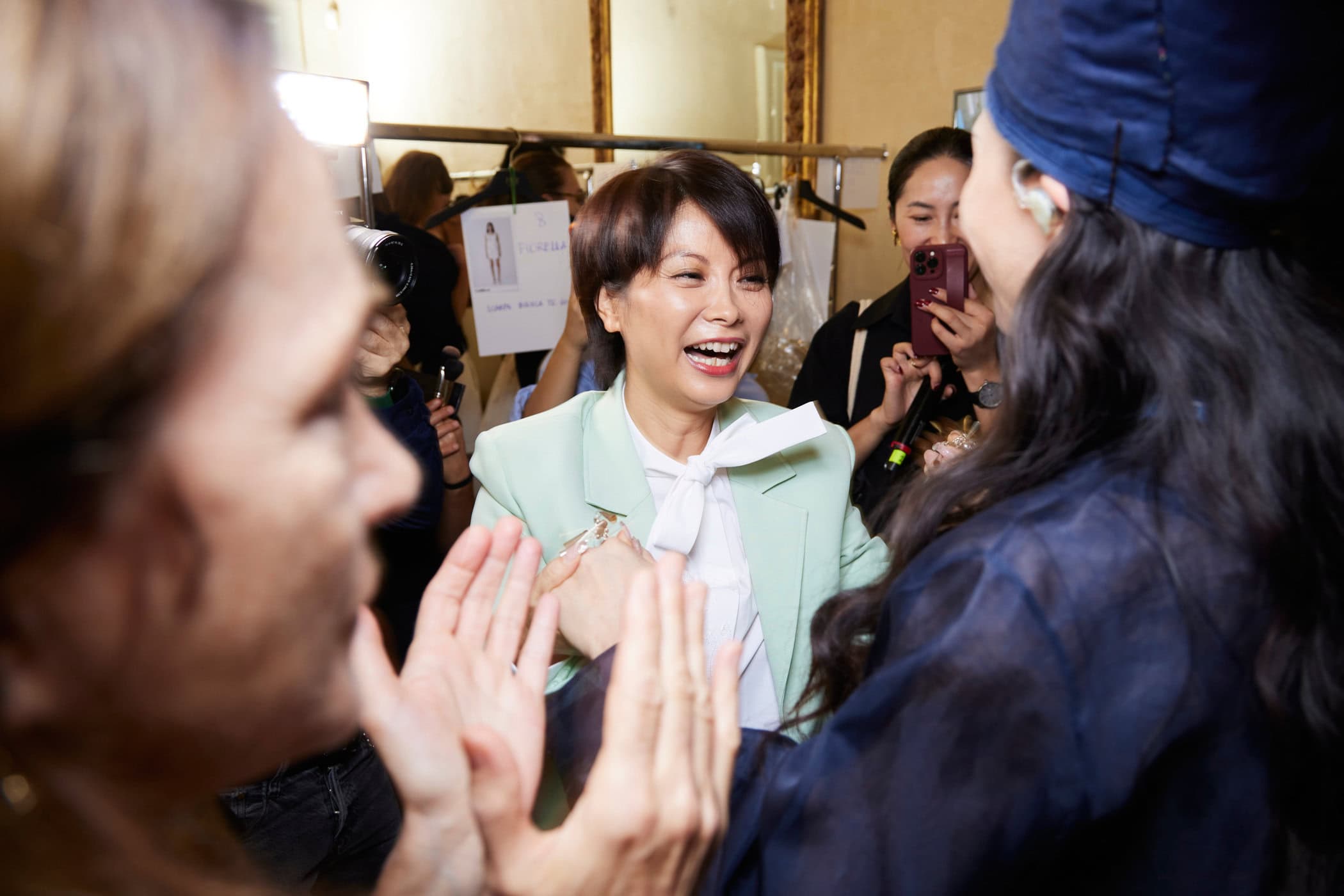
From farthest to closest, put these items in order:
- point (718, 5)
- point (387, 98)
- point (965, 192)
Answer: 1. point (387, 98)
2. point (718, 5)
3. point (965, 192)

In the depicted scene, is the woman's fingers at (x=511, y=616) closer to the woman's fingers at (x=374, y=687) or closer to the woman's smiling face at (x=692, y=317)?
the woman's fingers at (x=374, y=687)

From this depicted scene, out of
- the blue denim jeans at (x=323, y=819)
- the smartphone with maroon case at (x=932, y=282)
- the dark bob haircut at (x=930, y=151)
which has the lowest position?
the blue denim jeans at (x=323, y=819)

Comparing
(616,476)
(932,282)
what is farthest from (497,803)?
(932,282)

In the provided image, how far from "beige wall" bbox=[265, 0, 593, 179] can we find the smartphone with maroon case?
192 centimetres

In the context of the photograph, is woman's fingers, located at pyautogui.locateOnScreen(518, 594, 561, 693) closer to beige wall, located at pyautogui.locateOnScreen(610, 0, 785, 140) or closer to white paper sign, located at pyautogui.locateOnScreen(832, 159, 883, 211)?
white paper sign, located at pyautogui.locateOnScreen(832, 159, 883, 211)

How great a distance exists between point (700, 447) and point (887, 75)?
2313 millimetres

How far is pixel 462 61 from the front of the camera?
366 centimetres

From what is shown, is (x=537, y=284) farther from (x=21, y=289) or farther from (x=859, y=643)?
(x=21, y=289)

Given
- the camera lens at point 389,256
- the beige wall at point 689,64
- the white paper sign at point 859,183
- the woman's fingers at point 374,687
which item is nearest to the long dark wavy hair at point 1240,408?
the woman's fingers at point 374,687

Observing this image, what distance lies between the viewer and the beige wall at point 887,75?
297 cm

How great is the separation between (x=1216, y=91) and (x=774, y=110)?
294 centimetres

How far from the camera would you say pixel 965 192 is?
78 cm

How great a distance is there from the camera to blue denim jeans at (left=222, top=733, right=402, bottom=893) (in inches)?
47.0

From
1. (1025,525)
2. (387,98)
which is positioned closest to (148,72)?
(1025,525)
